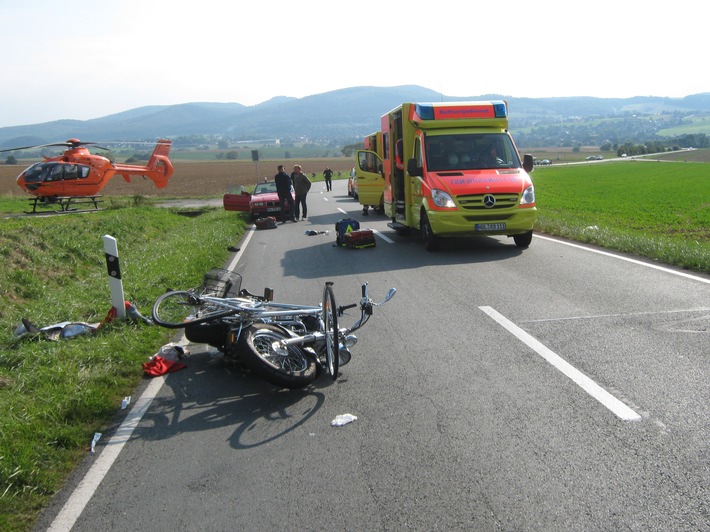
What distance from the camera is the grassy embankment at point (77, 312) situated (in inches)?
172

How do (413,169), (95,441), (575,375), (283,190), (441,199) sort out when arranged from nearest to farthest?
(95,441), (575,375), (441,199), (413,169), (283,190)

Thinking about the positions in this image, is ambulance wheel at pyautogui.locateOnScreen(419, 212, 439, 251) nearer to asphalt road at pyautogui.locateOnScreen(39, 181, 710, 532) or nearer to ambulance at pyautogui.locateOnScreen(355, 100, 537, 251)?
ambulance at pyautogui.locateOnScreen(355, 100, 537, 251)

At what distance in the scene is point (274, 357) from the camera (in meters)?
5.45

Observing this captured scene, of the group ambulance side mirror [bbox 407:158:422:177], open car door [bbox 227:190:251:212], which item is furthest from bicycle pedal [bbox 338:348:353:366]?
open car door [bbox 227:190:251:212]

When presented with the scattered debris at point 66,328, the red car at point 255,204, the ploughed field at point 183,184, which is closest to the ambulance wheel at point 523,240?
the scattered debris at point 66,328

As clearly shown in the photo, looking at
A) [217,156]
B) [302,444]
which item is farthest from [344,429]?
[217,156]

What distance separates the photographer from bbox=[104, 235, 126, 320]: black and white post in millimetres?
7777

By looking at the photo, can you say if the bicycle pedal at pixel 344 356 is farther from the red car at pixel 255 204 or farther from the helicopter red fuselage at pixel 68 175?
the helicopter red fuselage at pixel 68 175

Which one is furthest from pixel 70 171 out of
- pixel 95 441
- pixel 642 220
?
pixel 95 441

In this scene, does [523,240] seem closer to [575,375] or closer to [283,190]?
[575,375]

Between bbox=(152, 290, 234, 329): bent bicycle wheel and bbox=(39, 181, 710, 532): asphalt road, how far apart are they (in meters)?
0.49

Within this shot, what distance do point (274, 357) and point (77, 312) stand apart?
446 centimetres

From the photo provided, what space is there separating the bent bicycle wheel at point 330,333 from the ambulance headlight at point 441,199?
7.46m

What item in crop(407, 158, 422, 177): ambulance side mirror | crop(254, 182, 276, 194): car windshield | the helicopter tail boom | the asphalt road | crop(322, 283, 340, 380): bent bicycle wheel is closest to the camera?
the asphalt road
